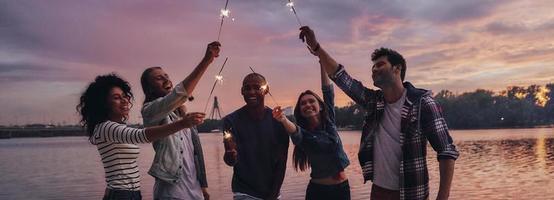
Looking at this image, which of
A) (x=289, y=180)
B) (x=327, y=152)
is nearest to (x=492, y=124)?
(x=289, y=180)

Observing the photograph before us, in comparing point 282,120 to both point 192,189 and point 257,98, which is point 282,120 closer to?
point 257,98

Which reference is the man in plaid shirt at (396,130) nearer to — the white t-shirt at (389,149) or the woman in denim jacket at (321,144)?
the white t-shirt at (389,149)

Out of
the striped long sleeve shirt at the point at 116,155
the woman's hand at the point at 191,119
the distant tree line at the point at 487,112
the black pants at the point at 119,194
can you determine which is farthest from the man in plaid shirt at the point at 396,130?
the distant tree line at the point at 487,112

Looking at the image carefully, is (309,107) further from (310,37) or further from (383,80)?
(383,80)

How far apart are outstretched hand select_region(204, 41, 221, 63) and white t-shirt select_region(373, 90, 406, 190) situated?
210 cm

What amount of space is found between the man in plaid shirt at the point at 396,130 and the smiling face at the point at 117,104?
2366 millimetres

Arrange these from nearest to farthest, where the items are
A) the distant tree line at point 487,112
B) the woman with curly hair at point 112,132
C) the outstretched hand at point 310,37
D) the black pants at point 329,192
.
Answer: the woman with curly hair at point 112,132
the outstretched hand at point 310,37
the black pants at point 329,192
the distant tree line at point 487,112

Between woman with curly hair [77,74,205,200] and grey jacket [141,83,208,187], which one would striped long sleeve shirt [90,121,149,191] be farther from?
grey jacket [141,83,208,187]

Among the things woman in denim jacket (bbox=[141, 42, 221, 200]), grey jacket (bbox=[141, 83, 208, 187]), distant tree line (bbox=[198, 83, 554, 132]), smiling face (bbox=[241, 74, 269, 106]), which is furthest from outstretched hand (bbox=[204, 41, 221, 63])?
distant tree line (bbox=[198, 83, 554, 132])

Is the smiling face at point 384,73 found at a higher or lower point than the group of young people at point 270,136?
higher

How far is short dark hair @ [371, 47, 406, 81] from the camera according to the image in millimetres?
5773

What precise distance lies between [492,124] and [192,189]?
204838 millimetres

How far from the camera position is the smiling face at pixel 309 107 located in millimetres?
7254

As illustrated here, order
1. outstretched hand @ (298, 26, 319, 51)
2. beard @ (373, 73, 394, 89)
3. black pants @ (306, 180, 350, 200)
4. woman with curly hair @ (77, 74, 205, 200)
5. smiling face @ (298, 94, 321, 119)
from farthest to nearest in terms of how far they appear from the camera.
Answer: smiling face @ (298, 94, 321, 119) → black pants @ (306, 180, 350, 200) → outstretched hand @ (298, 26, 319, 51) → beard @ (373, 73, 394, 89) → woman with curly hair @ (77, 74, 205, 200)
